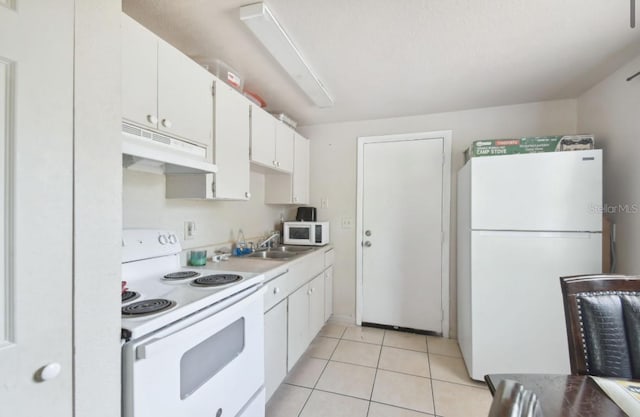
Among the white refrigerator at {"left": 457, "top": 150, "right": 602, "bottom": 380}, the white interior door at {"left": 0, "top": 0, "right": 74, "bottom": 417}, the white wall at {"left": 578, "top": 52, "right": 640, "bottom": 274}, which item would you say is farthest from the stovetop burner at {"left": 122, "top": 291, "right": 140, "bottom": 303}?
the white wall at {"left": 578, "top": 52, "right": 640, "bottom": 274}

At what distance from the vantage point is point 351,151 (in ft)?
9.88

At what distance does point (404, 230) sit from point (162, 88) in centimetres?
236

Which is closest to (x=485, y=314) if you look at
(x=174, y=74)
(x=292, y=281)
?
(x=292, y=281)

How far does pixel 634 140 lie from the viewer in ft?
5.62

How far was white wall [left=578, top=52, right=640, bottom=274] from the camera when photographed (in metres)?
1.71

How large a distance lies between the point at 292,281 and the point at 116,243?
1333mm

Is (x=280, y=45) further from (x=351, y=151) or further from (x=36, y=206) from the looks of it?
(x=351, y=151)

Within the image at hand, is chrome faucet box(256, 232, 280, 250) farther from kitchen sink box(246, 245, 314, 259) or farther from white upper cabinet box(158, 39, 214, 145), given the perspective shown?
white upper cabinet box(158, 39, 214, 145)

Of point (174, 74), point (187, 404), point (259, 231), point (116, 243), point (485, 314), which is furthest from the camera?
point (259, 231)

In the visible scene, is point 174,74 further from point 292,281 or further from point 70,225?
point 292,281

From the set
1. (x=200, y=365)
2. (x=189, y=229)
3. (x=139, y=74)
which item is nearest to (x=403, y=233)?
(x=189, y=229)

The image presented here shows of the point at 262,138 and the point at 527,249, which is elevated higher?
the point at 262,138

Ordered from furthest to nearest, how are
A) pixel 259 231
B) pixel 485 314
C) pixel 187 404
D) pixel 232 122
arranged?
1. pixel 259 231
2. pixel 485 314
3. pixel 232 122
4. pixel 187 404

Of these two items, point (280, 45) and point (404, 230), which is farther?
point (404, 230)
